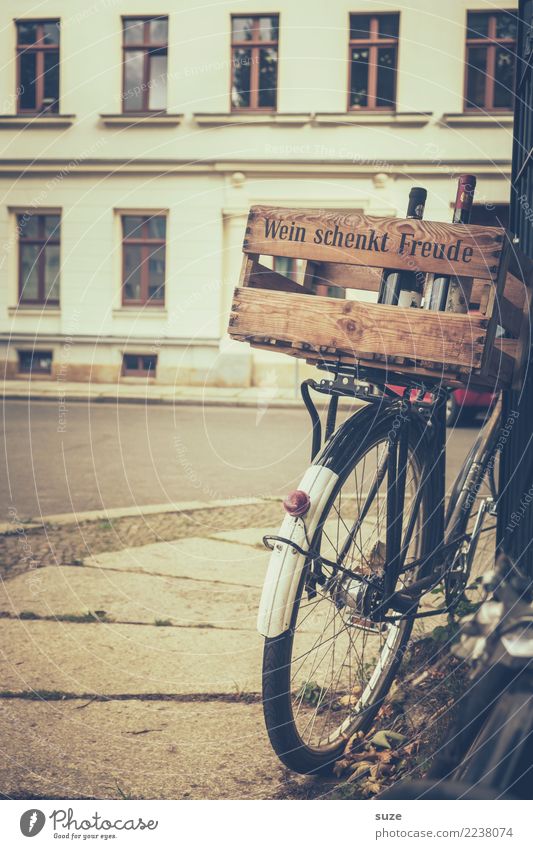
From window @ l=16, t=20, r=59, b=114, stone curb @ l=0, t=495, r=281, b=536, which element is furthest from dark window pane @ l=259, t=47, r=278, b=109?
stone curb @ l=0, t=495, r=281, b=536

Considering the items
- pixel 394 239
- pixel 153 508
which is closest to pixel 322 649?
pixel 394 239

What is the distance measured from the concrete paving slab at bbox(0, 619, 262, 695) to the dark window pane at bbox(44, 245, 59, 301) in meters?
15.4

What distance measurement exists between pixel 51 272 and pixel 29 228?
93cm

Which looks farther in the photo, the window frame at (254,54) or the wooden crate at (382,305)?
the window frame at (254,54)

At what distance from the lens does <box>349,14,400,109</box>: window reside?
45.1 ft

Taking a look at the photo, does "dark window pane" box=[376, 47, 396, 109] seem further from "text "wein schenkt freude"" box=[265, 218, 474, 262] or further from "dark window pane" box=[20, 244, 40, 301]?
"text "wein schenkt freude"" box=[265, 218, 474, 262]

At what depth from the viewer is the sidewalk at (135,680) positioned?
8.73ft

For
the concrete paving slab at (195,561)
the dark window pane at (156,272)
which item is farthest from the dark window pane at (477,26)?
the concrete paving slab at (195,561)

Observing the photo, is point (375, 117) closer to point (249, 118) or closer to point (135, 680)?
point (249, 118)

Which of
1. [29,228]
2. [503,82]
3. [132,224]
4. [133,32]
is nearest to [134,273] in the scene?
[132,224]

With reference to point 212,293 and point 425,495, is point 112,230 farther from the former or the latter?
point 425,495

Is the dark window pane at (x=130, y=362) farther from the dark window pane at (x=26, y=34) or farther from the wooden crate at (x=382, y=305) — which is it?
the wooden crate at (x=382, y=305)

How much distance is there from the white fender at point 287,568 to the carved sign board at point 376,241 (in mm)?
566
